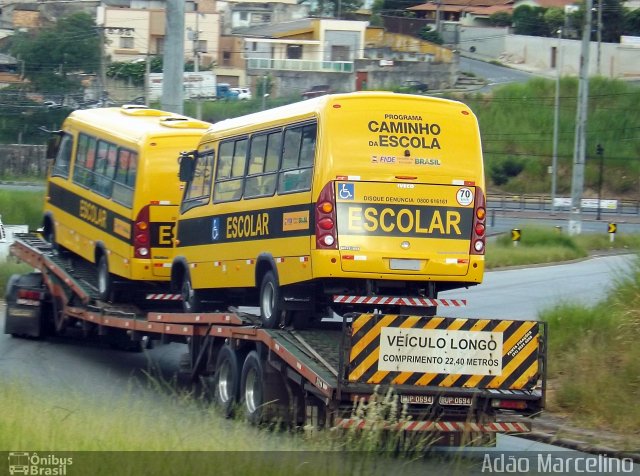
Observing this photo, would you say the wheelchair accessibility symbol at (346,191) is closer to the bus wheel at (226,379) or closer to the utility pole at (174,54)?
the bus wheel at (226,379)

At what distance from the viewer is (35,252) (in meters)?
21.7

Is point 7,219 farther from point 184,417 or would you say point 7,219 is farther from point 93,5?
point 184,417

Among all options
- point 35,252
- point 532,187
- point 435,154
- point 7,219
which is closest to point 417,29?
point 532,187

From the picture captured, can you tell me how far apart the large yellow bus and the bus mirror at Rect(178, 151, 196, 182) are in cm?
226

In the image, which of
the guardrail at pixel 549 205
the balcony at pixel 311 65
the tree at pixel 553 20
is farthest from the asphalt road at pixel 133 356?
the tree at pixel 553 20

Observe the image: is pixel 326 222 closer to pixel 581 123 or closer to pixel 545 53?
pixel 581 123

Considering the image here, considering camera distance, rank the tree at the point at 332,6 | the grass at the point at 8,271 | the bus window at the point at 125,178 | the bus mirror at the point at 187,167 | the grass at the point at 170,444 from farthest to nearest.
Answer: the tree at the point at 332,6 → the grass at the point at 8,271 → the bus window at the point at 125,178 → the bus mirror at the point at 187,167 → the grass at the point at 170,444

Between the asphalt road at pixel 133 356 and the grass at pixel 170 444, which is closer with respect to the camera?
the grass at pixel 170 444

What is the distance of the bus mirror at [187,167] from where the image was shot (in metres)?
16.5

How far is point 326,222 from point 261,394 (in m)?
2.04

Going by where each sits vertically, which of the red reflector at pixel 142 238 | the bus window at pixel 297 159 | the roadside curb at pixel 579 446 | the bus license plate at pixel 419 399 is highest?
the bus window at pixel 297 159

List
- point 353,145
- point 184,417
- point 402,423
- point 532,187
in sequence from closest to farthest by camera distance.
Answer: point 184,417 < point 402,423 < point 353,145 < point 532,187

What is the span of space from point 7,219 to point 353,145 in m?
37.3

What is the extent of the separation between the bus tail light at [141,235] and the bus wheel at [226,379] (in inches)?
159
